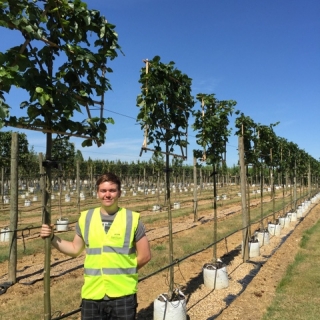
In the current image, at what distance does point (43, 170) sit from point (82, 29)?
1.36 m

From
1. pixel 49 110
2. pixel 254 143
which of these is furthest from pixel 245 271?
pixel 49 110

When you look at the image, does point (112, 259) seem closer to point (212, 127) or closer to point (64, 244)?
point (64, 244)

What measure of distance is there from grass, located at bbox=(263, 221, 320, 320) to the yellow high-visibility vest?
12.8 feet

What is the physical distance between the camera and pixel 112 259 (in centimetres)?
282

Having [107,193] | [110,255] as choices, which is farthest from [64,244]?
[107,193]

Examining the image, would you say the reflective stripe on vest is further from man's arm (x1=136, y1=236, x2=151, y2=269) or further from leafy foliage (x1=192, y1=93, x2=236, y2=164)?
leafy foliage (x1=192, y1=93, x2=236, y2=164)

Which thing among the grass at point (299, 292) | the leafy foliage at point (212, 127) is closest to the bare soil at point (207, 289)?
the grass at point (299, 292)

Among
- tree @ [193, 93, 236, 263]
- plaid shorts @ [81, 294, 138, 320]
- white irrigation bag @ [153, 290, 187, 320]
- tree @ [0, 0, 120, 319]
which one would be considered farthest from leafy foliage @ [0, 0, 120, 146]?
tree @ [193, 93, 236, 263]

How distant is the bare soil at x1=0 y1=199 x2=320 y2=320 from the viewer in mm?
6098

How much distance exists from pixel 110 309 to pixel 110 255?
442 millimetres

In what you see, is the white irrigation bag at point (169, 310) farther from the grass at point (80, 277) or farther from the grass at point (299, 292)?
the grass at point (299, 292)

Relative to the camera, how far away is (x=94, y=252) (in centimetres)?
286

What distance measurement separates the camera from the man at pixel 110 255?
9.23 feet

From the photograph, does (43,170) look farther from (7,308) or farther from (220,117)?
(220,117)
